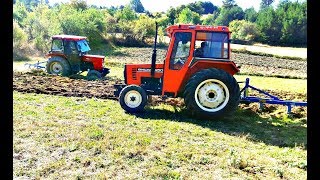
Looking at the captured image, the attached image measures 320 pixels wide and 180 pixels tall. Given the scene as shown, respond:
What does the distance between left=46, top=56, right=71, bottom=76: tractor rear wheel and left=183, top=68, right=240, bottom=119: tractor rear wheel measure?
7955 mm

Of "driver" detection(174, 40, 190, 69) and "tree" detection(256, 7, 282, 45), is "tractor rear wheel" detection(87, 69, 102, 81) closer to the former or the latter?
"driver" detection(174, 40, 190, 69)

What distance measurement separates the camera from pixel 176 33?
765cm

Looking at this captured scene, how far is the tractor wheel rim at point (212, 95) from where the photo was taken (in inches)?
293

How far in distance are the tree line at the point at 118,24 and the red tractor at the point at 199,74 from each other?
8.44 metres

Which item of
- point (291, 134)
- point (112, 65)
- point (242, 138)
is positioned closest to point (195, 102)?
point (242, 138)

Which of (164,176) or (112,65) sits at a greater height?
(112,65)

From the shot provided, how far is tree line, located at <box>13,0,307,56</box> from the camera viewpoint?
2784 centimetres

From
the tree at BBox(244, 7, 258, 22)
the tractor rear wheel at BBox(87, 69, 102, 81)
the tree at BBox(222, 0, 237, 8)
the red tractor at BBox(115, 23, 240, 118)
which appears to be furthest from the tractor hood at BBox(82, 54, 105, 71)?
the tree at BBox(222, 0, 237, 8)

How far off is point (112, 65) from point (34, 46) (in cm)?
823

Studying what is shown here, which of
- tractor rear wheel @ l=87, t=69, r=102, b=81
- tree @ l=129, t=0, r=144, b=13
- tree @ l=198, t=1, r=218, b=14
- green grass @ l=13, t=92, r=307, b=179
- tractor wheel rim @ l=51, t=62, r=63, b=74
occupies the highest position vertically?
tree @ l=129, t=0, r=144, b=13

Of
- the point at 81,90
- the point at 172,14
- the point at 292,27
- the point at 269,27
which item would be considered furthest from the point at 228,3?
the point at 81,90

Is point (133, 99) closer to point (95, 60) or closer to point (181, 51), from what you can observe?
point (181, 51)

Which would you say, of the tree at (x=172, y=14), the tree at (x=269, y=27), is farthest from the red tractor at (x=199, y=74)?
the tree at (x=172, y=14)

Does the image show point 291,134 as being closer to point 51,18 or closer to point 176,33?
point 176,33
